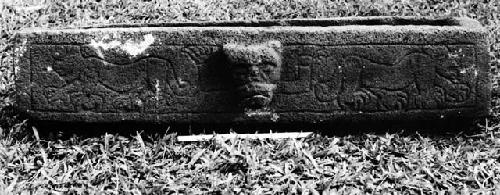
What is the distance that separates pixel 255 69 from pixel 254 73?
0.9 inches

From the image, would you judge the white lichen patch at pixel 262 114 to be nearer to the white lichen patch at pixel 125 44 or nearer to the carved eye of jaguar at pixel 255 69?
the carved eye of jaguar at pixel 255 69

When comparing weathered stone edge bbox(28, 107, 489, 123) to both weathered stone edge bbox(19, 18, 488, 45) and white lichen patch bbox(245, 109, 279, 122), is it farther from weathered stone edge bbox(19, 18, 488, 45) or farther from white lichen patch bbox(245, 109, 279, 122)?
Result: weathered stone edge bbox(19, 18, 488, 45)

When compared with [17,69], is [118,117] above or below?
below

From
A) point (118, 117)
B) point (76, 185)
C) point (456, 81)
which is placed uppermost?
point (456, 81)

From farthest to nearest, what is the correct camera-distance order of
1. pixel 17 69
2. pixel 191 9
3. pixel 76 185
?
pixel 191 9 < pixel 17 69 < pixel 76 185

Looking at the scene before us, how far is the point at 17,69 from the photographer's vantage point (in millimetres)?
3543

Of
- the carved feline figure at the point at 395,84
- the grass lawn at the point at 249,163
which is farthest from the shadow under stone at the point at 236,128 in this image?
the carved feline figure at the point at 395,84

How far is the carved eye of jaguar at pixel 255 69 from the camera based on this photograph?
3.40m

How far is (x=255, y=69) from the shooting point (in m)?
3.41

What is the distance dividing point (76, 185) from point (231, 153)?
86cm

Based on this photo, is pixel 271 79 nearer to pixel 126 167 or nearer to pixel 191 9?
pixel 126 167

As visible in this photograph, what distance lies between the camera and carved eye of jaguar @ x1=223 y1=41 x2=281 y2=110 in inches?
134

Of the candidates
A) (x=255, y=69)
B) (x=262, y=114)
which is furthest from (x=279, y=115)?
(x=255, y=69)

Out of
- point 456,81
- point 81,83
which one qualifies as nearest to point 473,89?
point 456,81
